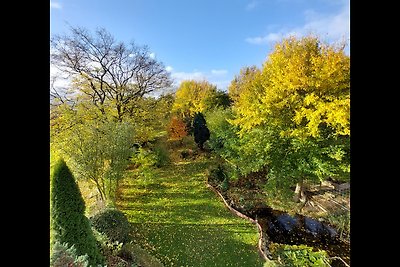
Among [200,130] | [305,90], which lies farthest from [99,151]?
[200,130]

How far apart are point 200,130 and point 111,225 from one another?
5323 mm

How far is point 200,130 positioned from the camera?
8.36 m

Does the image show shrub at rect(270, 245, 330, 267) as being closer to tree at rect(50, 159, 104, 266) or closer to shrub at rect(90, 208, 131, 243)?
shrub at rect(90, 208, 131, 243)

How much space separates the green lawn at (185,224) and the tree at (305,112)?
1347 mm

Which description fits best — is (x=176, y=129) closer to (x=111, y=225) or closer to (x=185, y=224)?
(x=185, y=224)

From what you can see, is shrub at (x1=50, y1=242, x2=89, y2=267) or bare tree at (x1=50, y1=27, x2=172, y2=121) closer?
shrub at (x1=50, y1=242, x2=89, y2=267)

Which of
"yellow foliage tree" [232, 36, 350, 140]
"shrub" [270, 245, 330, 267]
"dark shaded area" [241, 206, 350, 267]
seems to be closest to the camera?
"shrub" [270, 245, 330, 267]

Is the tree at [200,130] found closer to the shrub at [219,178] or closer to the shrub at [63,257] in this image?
the shrub at [219,178]

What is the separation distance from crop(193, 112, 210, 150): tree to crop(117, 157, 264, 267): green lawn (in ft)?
6.35

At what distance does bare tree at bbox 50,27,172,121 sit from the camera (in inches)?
215

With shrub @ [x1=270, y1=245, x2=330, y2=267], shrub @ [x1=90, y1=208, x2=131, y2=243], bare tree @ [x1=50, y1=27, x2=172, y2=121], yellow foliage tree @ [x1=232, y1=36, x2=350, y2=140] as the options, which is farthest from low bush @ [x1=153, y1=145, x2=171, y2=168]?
shrub @ [x1=270, y1=245, x2=330, y2=267]
